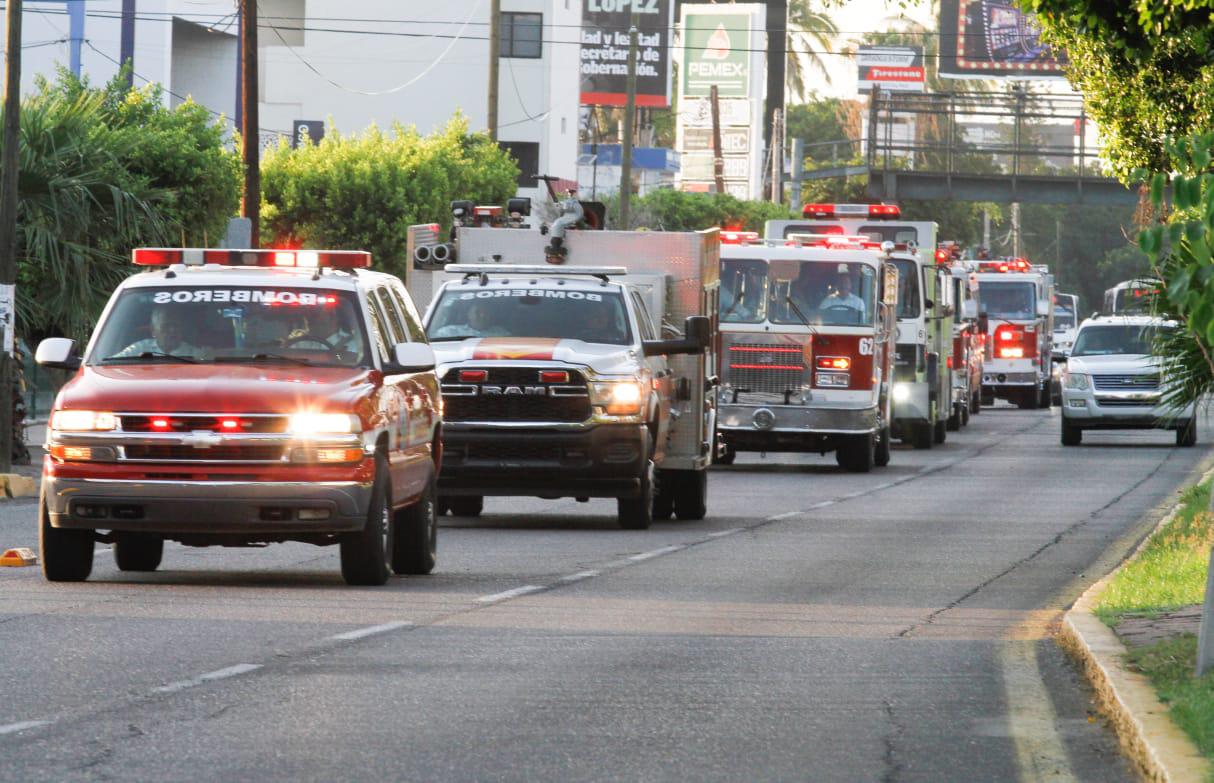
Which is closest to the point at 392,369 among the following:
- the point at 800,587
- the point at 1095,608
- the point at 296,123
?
the point at 800,587

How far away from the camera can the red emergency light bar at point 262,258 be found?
15547 mm

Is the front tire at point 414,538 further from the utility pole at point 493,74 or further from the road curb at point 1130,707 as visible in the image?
the utility pole at point 493,74

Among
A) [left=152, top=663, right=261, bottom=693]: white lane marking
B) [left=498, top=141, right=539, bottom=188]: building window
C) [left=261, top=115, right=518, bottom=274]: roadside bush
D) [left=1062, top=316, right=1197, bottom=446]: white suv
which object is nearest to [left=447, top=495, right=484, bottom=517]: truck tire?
[left=152, top=663, right=261, bottom=693]: white lane marking

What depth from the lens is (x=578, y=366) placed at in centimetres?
1992

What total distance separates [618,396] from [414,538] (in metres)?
Answer: 4.59

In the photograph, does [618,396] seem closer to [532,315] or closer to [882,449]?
[532,315]

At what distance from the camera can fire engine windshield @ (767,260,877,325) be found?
99.6ft

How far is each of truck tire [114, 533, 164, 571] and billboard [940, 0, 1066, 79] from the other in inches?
2632

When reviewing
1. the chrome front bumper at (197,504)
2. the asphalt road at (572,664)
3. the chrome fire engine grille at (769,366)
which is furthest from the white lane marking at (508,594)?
the chrome fire engine grille at (769,366)

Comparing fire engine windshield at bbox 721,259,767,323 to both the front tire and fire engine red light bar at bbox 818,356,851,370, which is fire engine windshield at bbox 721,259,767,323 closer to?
fire engine red light bar at bbox 818,356,851,370

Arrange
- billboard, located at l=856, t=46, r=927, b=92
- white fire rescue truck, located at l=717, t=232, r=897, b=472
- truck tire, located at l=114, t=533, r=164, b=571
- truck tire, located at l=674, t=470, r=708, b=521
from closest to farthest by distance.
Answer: truck tire, located at l=114, t=533, r=164, b=571, truck tire, located at l=674, t=470, r=708, b=521, white fire rescue truck, located at l=717, t=232, r=897, b=472, billboard, located at l=856, t=46, r=927, b=92

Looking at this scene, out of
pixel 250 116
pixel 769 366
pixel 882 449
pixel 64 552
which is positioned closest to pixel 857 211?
pixel 882 449

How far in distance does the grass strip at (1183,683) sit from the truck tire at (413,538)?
585cm

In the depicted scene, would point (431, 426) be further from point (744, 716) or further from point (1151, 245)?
point (1151, 245)
